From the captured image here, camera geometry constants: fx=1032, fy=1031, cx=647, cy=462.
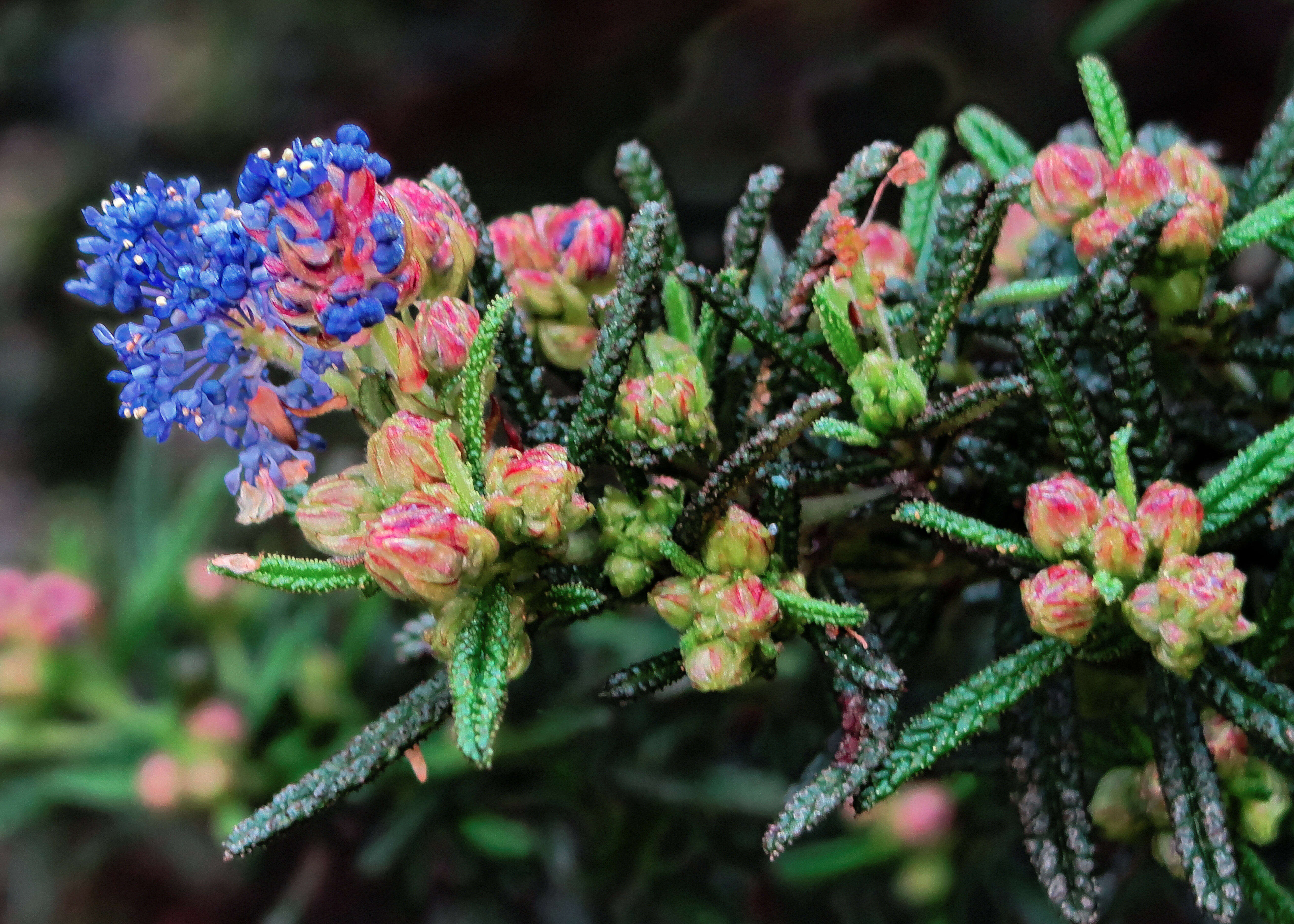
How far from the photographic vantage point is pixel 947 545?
65 centimetres

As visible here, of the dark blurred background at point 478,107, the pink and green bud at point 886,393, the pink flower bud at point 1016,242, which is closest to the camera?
the pink and green bud at point 886,393

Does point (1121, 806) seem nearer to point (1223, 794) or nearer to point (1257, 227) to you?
point (1223, 794)

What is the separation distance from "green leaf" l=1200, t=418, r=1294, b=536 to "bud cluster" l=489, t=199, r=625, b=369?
0.36 metres

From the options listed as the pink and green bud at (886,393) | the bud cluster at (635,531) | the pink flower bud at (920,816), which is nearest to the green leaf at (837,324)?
the pink and green bud at (886,393)

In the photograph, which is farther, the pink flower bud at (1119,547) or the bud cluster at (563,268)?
the bud cluster at (563,268)

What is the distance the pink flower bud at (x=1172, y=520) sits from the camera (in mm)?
520

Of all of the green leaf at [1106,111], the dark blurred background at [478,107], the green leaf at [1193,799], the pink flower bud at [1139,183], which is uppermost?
the dark blurred background at [478,107]

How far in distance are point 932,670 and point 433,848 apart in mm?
647

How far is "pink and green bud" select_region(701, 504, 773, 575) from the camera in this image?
54 centimetres

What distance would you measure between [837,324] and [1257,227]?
26 centimetres

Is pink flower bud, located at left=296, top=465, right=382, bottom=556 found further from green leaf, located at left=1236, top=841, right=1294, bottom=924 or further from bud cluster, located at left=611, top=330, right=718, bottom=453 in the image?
green leaf, located at left=1236, top=841, right=1294, bottom=924

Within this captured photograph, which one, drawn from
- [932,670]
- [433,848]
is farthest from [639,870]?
[932,670]

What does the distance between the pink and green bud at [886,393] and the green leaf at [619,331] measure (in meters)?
0.13

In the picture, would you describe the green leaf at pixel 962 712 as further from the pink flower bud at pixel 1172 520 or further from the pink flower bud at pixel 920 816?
the pink flower bud at pixel 920 816
